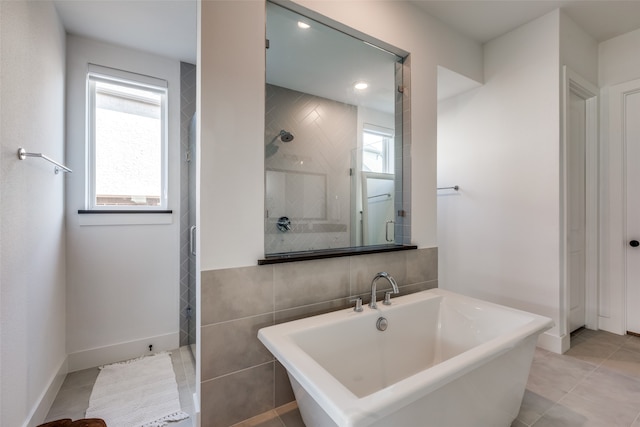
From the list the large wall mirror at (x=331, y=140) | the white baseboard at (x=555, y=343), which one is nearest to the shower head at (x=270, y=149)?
the large wall mirror at (x=331, y=140)

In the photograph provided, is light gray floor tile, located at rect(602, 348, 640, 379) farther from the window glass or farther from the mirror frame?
the window glass

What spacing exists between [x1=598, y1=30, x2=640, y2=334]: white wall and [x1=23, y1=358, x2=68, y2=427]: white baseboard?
444cm

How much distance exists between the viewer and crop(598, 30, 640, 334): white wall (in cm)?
265

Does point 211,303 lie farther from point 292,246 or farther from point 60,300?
point 60,300

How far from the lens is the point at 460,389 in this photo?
1146 millimetres

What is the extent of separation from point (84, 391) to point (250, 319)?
1.41 meters

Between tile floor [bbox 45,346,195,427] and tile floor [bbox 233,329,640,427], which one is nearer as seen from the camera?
tile floor [bbox 233,329,640,427]

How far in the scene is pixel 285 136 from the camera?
2008mm

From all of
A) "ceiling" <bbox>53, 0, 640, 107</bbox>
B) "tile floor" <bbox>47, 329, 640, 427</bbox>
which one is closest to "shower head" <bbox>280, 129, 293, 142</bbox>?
"ceiling" <bbox>53, 0, 640, 107</bbox>

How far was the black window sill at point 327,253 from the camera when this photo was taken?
5.32 feet

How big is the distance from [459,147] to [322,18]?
1936mm

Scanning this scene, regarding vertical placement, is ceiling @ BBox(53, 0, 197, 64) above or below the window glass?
above

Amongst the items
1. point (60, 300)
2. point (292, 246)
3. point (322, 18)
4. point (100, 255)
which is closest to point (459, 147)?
point (322, 18)

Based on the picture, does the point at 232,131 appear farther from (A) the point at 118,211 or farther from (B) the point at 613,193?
(B) the point at 613,193
